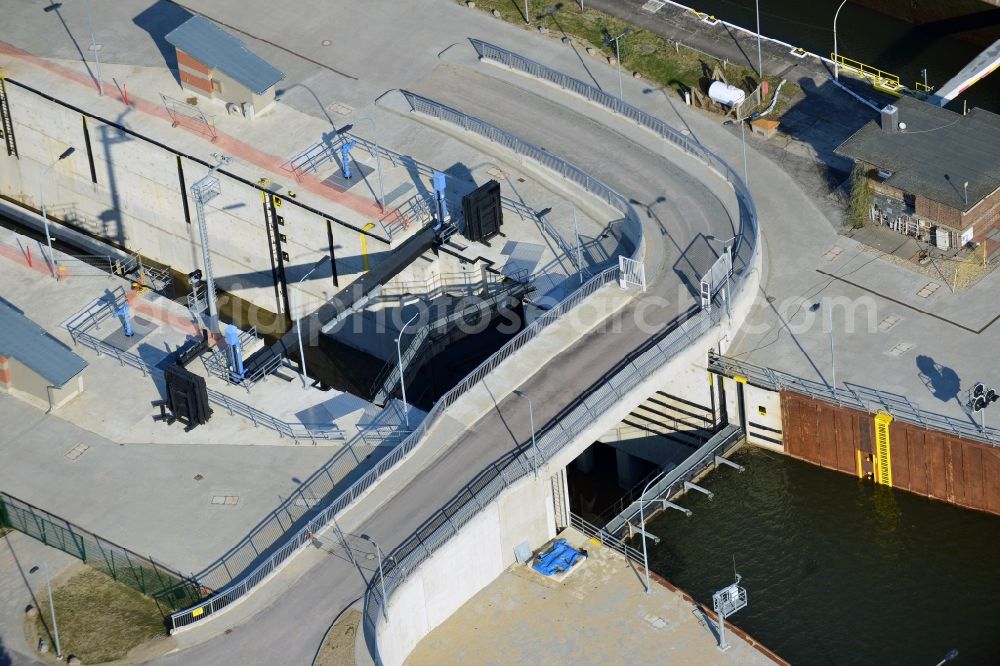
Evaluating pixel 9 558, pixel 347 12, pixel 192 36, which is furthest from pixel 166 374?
pixel 347 12

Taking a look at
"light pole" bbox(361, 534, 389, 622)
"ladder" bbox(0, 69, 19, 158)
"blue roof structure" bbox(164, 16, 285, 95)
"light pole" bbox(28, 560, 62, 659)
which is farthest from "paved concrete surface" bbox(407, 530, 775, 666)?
"ladder" bbox(0, 69, 19, 158)

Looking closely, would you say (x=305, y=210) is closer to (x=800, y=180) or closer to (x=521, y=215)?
(x=521, y=215)

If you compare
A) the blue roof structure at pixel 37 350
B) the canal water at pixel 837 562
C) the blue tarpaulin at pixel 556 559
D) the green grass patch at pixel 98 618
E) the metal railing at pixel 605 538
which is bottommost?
the canal water at pixel 837 562

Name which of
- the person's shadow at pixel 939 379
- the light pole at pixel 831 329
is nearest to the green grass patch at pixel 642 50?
the light pole at pixel 831 329

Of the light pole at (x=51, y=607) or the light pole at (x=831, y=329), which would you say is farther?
the light pole at (x=831, y=329)

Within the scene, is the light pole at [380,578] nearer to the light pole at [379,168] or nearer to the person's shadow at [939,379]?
the light pole at [379,168]
